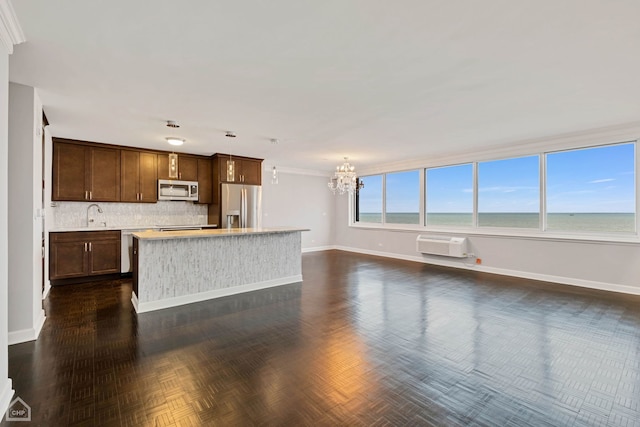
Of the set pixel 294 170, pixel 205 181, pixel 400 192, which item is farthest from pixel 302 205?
pixel 205 181

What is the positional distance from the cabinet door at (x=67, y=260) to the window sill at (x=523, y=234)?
21.9ft

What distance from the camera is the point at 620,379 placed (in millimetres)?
2279

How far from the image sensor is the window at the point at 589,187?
494 centimetres

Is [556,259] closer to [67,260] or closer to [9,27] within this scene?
[9,27]

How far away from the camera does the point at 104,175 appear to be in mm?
5629

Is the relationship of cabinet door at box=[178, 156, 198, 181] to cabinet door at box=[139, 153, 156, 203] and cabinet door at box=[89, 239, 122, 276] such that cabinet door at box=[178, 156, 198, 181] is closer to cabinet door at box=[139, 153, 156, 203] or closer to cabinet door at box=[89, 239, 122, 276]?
cabinet door at box=[139, 153, 156, 203]

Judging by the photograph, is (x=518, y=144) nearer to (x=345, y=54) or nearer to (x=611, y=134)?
(x=611, y=134)

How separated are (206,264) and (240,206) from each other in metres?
2.48

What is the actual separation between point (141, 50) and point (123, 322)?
9.47 feet

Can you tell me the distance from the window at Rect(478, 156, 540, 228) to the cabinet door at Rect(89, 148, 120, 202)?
7.41 m

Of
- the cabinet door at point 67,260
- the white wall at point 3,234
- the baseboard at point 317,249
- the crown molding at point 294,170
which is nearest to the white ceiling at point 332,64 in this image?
the white wall at point 3,234

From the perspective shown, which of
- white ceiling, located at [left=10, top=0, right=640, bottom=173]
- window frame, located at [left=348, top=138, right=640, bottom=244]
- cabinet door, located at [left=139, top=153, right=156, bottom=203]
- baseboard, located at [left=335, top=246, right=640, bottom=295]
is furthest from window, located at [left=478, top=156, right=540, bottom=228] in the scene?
cabinet door, located at [left=139, top=153, right=156, bottom=203]

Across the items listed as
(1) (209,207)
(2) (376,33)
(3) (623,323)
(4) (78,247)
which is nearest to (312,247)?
(1) (209,207)

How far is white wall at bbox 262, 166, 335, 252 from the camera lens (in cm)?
854
